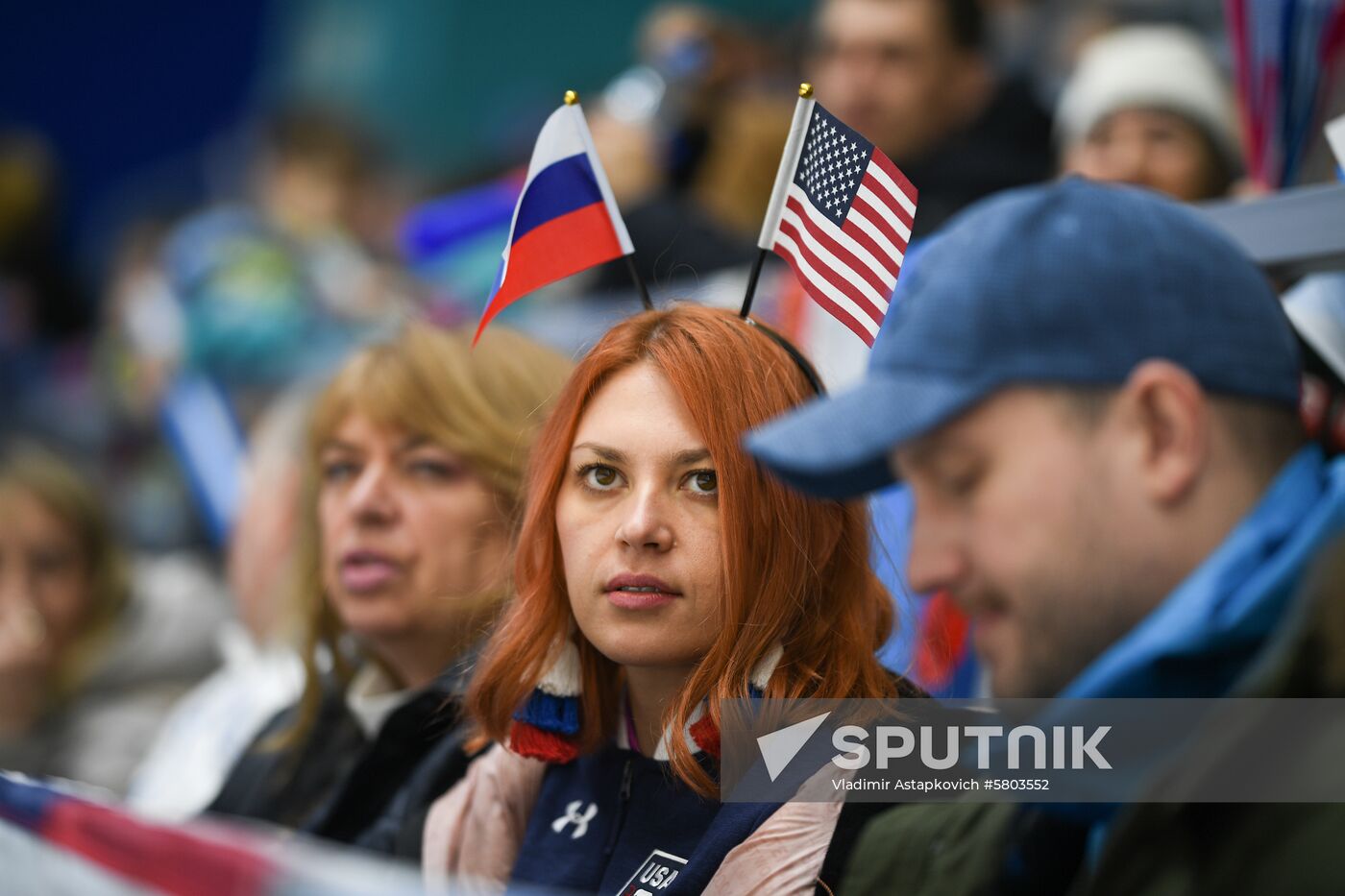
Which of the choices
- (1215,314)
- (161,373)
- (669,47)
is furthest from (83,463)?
(1215,314)

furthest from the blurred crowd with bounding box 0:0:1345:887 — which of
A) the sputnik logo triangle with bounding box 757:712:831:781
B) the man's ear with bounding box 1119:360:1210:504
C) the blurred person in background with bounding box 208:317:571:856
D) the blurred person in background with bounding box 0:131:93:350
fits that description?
the blurred person in background with bounding box 0:131:93:350

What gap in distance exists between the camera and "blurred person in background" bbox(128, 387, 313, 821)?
4.17 metres

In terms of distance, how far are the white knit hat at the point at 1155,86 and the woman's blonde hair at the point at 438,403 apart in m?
1.62

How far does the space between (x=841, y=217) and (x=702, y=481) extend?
44 centimetres

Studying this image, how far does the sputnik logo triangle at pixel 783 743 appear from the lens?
211 centimetres

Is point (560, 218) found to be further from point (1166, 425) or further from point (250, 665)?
point (250, 665)

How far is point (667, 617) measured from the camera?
2.17 m

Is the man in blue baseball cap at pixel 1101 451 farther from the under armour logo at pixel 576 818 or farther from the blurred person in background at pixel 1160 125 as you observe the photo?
the blurred person in background at pixel 1160 125

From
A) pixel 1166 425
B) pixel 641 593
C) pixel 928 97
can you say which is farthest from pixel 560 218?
pixel 928 97

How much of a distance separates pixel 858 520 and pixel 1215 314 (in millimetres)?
798

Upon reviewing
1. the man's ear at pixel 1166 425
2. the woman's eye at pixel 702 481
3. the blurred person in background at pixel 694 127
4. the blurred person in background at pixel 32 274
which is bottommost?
the man's ear at pixel 1166 425

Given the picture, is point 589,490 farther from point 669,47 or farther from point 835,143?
point 669,47

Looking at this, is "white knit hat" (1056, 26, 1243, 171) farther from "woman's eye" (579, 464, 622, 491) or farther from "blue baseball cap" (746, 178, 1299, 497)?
"blue baseball cap" (746, 178, 1299, 497)

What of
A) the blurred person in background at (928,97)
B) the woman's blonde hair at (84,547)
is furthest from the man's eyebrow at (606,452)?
the woman's blonde hair at (84,547)
